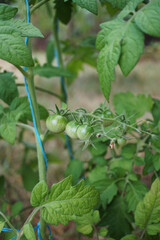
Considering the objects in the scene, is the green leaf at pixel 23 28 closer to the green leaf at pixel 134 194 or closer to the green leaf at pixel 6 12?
the green leaf at pixel 6 12

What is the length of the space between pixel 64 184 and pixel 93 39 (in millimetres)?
797

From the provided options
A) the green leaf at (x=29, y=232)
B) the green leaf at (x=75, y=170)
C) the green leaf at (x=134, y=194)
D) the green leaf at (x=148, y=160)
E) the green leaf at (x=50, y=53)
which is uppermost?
the green leaf at (x=50, y=53)

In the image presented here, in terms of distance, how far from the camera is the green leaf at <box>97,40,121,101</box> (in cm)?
57

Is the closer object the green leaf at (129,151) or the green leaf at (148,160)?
the green leaf at (148,160)

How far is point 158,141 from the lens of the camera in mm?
805

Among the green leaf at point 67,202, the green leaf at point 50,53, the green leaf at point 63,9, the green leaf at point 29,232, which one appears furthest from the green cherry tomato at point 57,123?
the green leaf at point 50,53

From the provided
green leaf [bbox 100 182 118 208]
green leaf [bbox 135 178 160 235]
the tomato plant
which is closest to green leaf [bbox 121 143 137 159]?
the tomato plant

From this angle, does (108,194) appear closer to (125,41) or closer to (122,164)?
(122,164)

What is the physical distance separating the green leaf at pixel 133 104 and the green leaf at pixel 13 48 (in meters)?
0.51

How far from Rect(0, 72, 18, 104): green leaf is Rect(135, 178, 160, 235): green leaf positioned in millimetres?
475

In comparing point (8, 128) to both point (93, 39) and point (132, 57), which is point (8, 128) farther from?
point (93, 39)

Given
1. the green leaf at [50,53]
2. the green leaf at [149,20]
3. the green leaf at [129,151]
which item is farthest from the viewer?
the green leaf at [50,53]

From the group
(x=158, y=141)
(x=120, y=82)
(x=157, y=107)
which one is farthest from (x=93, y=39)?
(x=120, y=82)

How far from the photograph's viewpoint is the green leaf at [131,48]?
1.83 feet
